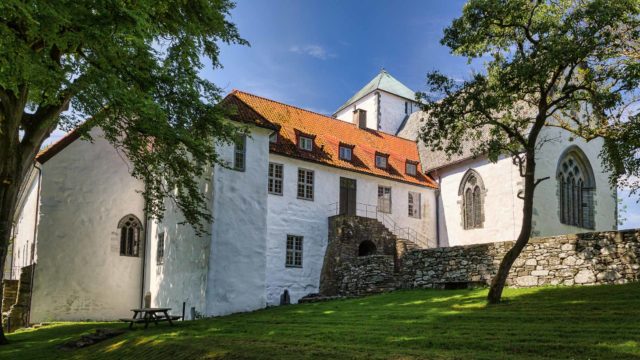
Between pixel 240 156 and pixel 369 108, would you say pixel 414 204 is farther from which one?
pixel 369 108

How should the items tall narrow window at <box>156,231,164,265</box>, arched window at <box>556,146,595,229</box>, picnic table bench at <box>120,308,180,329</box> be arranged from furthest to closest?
arched window at <box>556,146,595,229</box> → tall narrow window at <box>156,231,164,265</box> → picnic table bench at <box>120,308,180,329</box>

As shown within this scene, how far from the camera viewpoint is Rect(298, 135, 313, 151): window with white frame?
2712cm

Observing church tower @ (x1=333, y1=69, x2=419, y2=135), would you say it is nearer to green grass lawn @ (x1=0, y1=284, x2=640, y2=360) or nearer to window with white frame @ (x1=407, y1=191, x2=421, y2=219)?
window with white frame @ (x1=407, y1=191, x2=421, y2=219)

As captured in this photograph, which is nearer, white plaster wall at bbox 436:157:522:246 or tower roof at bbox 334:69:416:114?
white plaster wall at bbox 436:157:522:246

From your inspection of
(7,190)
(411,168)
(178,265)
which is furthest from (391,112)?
(7,190)

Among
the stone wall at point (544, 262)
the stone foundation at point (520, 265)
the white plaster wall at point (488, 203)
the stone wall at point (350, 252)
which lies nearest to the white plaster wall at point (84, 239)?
the stone wall at point (350, 252)

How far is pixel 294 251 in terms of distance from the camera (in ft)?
82.0

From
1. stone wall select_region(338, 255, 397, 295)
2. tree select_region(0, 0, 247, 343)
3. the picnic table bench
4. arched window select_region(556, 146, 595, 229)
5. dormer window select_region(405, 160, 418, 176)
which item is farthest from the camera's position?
dormer window select_region(405, 160, 418, 176)

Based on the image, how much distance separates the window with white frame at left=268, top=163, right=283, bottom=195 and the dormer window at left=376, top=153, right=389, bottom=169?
22.3 feet

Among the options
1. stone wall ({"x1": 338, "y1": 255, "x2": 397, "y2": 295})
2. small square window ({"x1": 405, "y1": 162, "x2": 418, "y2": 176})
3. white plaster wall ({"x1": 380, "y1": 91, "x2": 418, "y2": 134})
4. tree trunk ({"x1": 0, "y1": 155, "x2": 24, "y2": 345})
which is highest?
white plaster wall ({"x1": 380, "y1": 91, "x2": 418, "y2": 134})

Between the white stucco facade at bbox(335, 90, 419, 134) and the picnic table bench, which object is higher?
the white stucco facade at bbox(335, 90, 419, 134)

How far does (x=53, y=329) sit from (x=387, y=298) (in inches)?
489

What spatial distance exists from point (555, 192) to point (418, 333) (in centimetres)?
1879

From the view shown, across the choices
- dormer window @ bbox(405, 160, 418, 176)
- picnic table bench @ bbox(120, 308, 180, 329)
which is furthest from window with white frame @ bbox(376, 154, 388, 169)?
picnic table bench @ bbox(120, 308, 180, 329)
